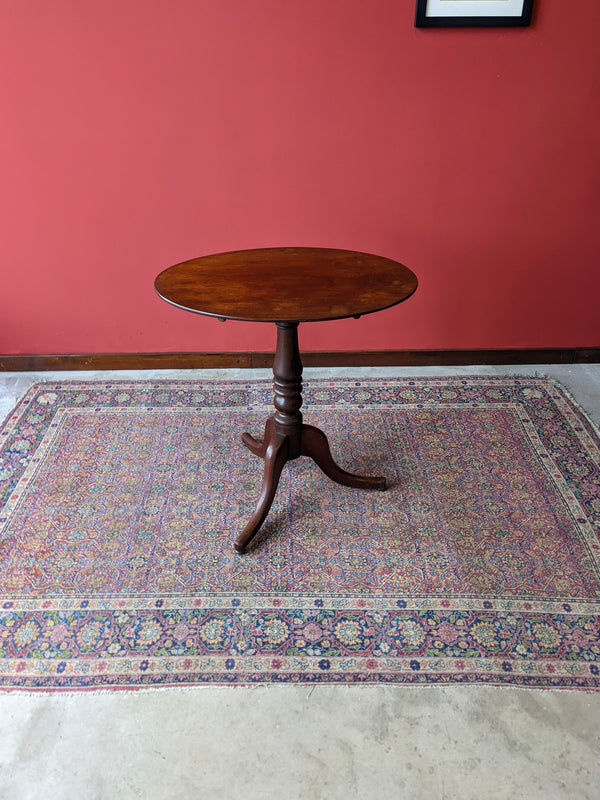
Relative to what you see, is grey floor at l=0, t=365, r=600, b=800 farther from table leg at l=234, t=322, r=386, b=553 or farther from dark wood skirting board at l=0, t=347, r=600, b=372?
dark wood skirting board at l=0, t=347, r=600, b=372

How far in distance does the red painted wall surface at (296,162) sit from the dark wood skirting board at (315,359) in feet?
0.16

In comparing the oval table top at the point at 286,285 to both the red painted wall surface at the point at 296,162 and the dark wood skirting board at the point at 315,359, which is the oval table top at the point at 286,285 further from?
the dark wood skirting board at the point at 315,359

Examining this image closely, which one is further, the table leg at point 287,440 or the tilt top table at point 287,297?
the table leg at point 287,440

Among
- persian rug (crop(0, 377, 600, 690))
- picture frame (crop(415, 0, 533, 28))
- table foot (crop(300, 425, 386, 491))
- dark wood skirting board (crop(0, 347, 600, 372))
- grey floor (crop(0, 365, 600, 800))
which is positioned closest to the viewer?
grey floor (crop(0, 365, 600, 800))

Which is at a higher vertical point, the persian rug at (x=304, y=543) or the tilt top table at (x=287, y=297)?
the tilt top table at (x=287, y=297)

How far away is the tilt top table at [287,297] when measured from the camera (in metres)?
1.86

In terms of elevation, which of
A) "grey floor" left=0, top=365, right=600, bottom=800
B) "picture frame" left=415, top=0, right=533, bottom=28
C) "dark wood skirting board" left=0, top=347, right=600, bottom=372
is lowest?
"grey floor" left=0, top=365, right=600, bottom=800

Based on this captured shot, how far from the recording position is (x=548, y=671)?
1.73 metres

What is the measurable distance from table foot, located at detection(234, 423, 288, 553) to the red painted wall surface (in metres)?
1.08

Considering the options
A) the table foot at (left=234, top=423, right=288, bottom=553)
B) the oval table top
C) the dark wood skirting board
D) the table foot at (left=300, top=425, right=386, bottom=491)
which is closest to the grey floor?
the table foot at (left=234, top=423, right=288, bottom=553)

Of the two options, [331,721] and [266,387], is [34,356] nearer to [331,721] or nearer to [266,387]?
[266,387]

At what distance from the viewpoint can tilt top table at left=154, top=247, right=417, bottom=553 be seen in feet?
6.09

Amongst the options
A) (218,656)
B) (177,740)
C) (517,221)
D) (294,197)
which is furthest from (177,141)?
(177,740)

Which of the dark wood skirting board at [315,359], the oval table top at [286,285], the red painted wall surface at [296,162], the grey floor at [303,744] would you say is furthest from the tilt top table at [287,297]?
the dark wood skirting board at [315,359]
